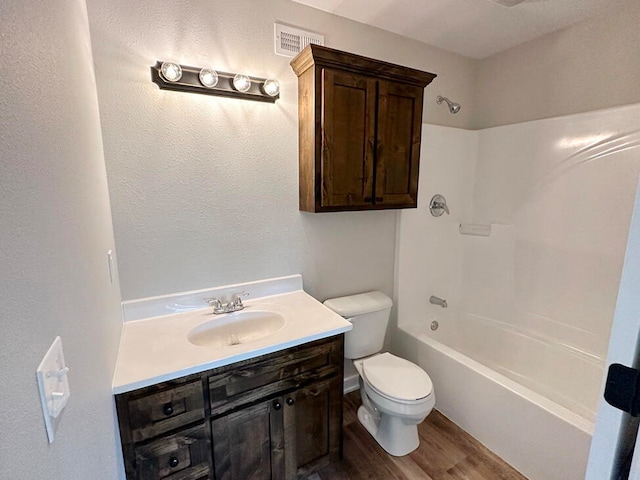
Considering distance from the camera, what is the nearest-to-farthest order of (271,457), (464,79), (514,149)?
(271,457) < (514,149) < (464,79)

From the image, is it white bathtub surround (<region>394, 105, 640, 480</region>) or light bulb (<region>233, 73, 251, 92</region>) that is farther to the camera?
white bathtub surround (<region>394, 105, 640, 480</region>)

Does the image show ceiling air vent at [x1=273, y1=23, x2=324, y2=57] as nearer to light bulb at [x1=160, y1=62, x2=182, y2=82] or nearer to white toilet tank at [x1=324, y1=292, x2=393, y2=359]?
light bulb at [x1=160, y1=62, x2=182, y2=82]

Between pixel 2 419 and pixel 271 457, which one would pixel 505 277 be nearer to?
pixel 271 457

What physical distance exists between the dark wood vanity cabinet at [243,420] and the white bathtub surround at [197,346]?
54 mm

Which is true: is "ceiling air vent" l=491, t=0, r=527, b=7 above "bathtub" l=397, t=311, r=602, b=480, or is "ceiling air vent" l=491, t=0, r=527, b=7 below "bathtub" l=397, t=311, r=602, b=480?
above

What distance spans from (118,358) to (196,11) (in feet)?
5.24

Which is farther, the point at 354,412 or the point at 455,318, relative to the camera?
the point at 455,318

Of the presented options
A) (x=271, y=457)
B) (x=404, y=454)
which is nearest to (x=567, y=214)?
(x=404, y=454)

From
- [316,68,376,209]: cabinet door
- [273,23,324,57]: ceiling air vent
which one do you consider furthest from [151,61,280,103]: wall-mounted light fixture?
[316,68,376,209]: cabinet door

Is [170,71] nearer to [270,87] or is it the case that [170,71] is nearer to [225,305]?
[270,87]

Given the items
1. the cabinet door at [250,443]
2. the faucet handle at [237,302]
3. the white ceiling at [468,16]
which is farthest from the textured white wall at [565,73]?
the cabinet door at [250,443]

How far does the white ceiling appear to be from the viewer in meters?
1.71

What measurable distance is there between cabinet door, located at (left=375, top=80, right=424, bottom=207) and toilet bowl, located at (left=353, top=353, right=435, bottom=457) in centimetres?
100

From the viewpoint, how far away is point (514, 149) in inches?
87.9
